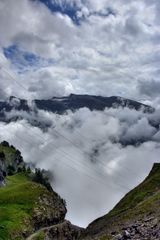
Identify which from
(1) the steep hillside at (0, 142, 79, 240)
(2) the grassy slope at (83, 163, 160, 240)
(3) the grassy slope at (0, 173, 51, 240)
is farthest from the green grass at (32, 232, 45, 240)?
(2) the grassy slope at (83, 163, 160, 240)

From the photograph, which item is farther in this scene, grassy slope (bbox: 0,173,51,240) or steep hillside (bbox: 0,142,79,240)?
steep hillside (bbox: 0,142,79,240)

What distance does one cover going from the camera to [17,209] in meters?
133

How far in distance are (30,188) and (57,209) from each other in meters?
13.8

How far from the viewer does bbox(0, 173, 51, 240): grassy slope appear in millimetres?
109938

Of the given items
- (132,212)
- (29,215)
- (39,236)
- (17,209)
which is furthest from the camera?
(17,209)

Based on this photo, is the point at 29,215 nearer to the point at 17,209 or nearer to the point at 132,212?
the point at 17,209

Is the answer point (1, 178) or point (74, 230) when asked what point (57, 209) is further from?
point (1, 178)

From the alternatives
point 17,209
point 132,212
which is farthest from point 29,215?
point 132,212

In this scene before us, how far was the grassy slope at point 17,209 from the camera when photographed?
110 metres

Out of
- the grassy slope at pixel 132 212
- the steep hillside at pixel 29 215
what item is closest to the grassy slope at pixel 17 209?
the steep hillside at pixel 29 215

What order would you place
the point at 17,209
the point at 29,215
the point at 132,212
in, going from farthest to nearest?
the point at 17,209
the point at 29,215
the point at 132,212

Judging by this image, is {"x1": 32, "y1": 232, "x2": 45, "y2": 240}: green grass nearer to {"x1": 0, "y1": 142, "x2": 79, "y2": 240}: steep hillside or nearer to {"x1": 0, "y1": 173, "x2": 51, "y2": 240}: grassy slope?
{"x1": 0, "y1": 142, "x2": 79, "y2": 240}: steep hillside

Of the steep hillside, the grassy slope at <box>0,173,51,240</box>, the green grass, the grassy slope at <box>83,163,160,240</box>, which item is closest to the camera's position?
the grassy slope at <box>83,163,160,240</box>

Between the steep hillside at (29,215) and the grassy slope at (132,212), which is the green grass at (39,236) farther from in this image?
the grassy slope at (132,212)
